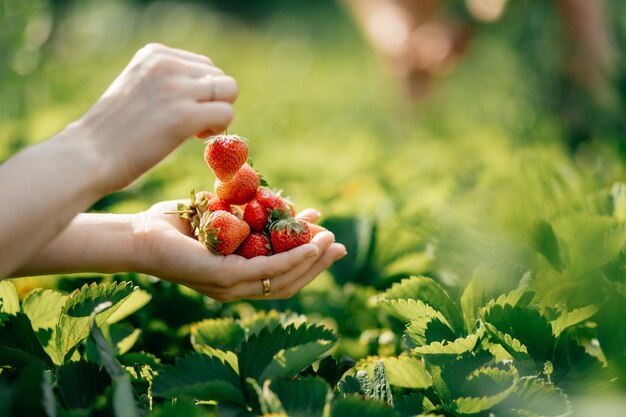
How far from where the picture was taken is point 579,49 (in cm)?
356

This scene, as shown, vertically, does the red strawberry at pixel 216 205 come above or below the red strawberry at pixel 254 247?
above

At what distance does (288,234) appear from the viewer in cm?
150

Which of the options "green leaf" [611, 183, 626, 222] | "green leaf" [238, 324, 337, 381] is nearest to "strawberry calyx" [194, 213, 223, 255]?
"green leaf" [238, 324, 337, 381]

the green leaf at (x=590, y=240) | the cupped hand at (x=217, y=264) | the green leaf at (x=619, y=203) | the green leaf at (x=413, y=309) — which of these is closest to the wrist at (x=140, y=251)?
the cupped hand at (x=217, y=264)

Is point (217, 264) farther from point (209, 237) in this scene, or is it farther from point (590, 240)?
point (590, 240)

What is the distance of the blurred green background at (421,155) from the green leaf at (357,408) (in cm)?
45

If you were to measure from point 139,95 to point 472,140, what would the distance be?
10.0ft

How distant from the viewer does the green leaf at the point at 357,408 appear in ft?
3.65

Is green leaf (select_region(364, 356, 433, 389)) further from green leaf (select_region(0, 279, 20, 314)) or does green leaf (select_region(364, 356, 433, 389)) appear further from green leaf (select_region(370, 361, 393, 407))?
green leaf (select_region(0, 279, 20, 314))

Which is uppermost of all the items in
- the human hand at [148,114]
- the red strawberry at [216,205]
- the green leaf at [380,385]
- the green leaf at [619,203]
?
the human hand at [148,114]

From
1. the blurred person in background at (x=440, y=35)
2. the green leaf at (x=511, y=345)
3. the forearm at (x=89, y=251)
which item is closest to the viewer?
the green leaf at (x=511, y=345)

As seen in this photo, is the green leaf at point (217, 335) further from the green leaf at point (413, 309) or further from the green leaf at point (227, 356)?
the green leaf at point (413, 309)

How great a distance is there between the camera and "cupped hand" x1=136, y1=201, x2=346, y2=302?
1401 mm

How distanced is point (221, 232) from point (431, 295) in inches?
17.4
